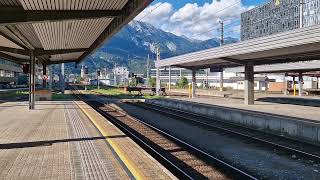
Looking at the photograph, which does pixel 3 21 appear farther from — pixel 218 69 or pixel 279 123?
pixel 218 69

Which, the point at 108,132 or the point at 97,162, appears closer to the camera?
the point at 97,162

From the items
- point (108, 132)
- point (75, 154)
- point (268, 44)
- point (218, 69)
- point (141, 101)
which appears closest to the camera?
point (75, 154)

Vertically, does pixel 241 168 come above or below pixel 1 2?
below

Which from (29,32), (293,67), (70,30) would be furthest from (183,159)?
(293,67)

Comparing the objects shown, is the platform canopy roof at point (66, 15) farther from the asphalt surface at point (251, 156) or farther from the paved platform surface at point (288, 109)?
the paved platform surface at point (288, 109)

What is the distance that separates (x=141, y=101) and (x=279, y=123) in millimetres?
29786

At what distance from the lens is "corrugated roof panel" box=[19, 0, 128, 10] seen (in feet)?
47.9

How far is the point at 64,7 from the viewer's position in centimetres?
1577

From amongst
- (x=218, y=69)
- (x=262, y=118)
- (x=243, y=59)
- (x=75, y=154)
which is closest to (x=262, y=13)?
(x=218, y=69)

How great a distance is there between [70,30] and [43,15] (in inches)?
266

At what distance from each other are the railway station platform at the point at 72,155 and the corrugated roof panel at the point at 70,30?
526 cm

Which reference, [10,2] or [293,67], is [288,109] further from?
[10,2]

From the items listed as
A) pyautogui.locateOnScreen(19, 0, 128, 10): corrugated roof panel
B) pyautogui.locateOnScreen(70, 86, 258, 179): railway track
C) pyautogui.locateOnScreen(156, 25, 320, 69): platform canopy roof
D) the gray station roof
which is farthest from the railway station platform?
the gray station roof

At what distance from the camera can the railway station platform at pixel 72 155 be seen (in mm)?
9938
